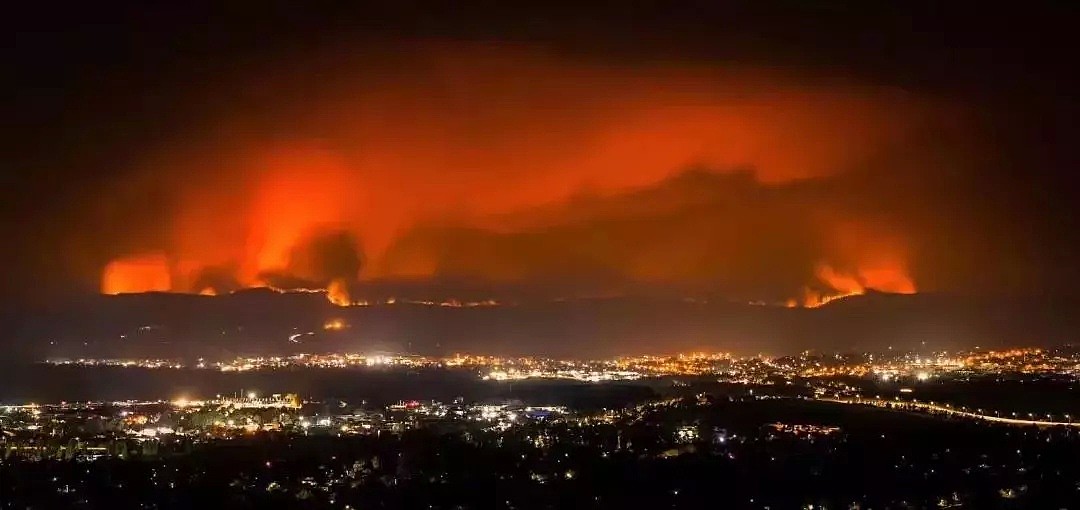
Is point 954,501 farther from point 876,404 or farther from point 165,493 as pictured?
point 876,404

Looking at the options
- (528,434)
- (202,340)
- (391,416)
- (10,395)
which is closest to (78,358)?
(202,340)

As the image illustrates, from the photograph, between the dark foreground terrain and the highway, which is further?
the highway

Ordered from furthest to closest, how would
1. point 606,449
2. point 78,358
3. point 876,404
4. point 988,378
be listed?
1. point 78,358
2. point 988,378
3. point 876,404
4. point 606,449

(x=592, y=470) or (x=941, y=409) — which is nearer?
(x=592, y=470)

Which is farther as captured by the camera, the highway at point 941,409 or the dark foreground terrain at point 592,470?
the highway at point 941,409

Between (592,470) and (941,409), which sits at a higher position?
(941,409)

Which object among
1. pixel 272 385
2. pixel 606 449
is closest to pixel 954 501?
pixel 606 449

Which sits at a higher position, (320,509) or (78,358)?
(78,358)

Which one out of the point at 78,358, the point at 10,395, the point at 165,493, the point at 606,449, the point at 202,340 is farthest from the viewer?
the point at 202,340

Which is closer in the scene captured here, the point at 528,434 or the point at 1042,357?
the point at 528,434

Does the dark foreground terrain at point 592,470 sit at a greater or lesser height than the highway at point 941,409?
lesser

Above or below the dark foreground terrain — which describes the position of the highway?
above
